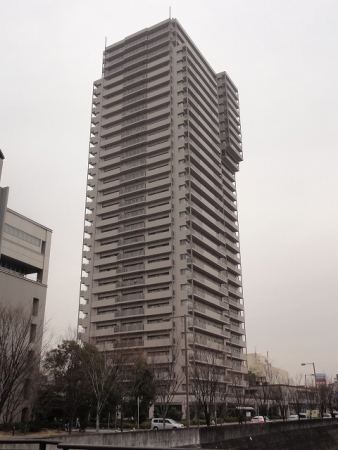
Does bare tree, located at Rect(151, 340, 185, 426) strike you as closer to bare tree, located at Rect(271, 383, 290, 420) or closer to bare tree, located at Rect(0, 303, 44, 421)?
bare tree, located at Rect(271, 383, 290, 420)

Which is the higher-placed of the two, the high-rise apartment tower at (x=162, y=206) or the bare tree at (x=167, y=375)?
the high-rise apartment tower at (x=162, y=206)

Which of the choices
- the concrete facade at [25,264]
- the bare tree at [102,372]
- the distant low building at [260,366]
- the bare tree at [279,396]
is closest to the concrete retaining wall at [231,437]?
the bare tree at [102,372]

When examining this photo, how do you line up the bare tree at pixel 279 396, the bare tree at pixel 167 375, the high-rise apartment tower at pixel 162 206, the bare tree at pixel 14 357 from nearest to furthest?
the bare tree at pixel 14 357 < the bare tree at pixel 167 375 < the bare tree at pixel 279 396 < the high-rise apartment tower at pixel 162 206

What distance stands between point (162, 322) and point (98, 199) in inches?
1186

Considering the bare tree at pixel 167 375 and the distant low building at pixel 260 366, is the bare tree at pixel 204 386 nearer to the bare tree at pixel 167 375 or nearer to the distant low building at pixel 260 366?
the bare tree at pixel 167 375

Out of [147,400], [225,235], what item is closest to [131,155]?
Answer: [225,235]

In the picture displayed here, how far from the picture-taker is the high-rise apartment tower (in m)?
72.5

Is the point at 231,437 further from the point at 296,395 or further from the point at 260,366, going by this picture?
the point at 260,366

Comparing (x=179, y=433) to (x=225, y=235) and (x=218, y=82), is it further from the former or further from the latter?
(x=218, y=82)

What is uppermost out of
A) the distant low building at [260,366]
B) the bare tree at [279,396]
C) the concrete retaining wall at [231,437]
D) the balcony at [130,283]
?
the balcony at [130,283]

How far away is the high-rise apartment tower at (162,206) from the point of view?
72500mm

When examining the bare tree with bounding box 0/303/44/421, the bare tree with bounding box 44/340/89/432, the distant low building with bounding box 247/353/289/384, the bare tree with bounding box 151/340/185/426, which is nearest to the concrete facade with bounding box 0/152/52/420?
the bare tree with bounding box 44/340/89/432

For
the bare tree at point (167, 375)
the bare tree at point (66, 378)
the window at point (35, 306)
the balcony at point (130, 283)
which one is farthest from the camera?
the balcony at point (130, 283)

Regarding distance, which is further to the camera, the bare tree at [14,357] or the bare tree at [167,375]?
the bare tree at [167,375]
